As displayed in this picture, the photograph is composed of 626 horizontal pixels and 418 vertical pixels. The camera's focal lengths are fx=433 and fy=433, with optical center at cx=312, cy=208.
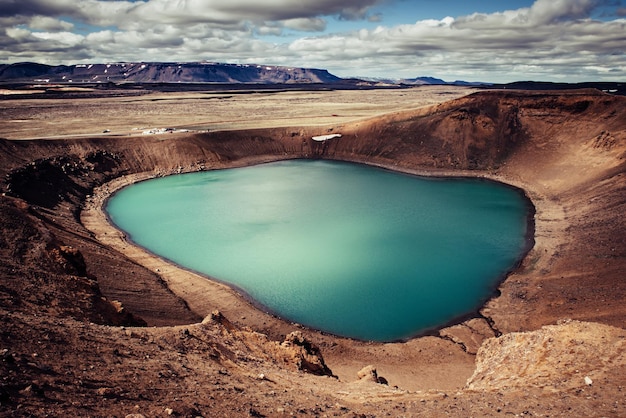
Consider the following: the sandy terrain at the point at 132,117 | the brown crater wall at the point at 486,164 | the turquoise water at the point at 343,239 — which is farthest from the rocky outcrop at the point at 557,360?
the sandy terrain at the point at 132,117

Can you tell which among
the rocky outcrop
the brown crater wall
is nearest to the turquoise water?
the brown crater wall

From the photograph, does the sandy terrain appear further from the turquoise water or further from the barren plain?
the turquoise water

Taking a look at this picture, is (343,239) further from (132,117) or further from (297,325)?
(132,117)

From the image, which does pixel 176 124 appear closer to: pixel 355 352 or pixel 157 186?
pixel 157 186

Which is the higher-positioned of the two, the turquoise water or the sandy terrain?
the sandy terrain

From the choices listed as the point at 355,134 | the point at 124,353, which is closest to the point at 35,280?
the point at 124,353

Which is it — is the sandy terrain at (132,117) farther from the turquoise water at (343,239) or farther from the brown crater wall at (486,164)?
the turquoise water at (343,239)

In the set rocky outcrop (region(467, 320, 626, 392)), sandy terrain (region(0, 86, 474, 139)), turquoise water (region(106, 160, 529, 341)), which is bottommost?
turquoise water (region(106, 160, 529, 341))
